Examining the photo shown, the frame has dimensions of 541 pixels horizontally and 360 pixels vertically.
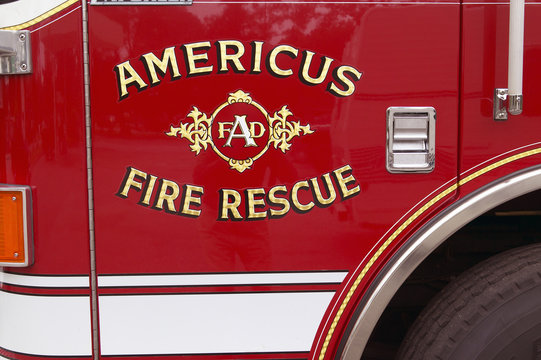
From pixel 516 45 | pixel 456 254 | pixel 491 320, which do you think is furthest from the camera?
pixel 456 254

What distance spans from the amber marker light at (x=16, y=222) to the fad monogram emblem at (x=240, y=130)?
1.50ft

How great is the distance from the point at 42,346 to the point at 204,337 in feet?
1.58

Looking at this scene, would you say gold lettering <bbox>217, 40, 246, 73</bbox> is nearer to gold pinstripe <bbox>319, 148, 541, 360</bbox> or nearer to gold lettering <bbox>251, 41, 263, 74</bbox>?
gold lettering <bbox>251, 41, 263, 74</bbox>

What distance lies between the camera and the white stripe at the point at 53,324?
58.8 inches

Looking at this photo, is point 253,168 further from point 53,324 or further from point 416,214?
point 53,324

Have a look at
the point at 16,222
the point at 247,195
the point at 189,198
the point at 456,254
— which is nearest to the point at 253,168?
the point at 247,195

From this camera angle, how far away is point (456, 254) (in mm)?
1907

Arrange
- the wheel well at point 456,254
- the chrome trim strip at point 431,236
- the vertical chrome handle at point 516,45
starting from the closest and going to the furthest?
the vertical chrome handle at point 516,45, the chrome trim strip at point 431,236, the wheel well at point 456,254

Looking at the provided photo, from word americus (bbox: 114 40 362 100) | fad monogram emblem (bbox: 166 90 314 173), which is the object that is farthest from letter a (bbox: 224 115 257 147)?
word americus (bbox: 114 40 362 100)

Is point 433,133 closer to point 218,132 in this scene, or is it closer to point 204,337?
point 218,132

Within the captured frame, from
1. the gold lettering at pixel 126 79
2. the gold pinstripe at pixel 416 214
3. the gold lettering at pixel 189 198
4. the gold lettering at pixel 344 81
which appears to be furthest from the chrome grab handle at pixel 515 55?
the gold lettering at pixel 126 79

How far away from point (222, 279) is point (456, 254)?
926 millimetres

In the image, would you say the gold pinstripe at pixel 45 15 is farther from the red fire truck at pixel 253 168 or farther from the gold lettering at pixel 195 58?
the gold lettering at pixel 195 58

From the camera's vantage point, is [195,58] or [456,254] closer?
[195,58]
